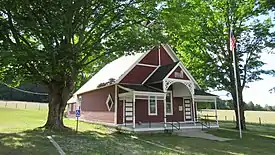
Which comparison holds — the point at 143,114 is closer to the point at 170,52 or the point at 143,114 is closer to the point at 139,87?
the point at 139,87

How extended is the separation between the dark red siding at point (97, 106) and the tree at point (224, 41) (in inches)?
328

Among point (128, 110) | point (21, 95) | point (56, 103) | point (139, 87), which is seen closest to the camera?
point (56, 103)

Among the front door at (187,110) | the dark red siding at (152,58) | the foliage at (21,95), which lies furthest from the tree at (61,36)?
the foliage at (21,95)

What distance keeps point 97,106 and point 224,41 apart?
556 inches

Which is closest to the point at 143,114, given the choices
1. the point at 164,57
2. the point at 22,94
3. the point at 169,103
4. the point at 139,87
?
the point at 139,87

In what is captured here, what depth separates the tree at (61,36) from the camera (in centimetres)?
1246

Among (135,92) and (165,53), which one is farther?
(165,53)

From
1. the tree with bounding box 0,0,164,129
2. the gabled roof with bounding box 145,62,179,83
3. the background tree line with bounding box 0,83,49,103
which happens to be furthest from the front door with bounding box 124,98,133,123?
the background tree line with bounding box 0,83,49,103

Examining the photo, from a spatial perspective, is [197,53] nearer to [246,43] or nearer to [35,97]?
[246,43]

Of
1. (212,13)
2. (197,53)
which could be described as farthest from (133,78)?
(212,13)

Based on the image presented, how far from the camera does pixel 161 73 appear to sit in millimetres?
20031

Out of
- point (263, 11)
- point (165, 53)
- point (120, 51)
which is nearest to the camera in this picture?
point (120, 51)

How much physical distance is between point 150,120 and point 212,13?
38.9 ft

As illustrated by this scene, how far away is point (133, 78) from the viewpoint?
2031 cm
